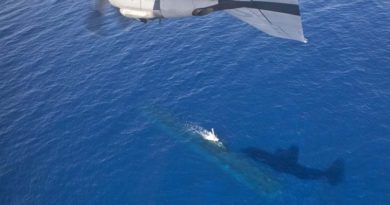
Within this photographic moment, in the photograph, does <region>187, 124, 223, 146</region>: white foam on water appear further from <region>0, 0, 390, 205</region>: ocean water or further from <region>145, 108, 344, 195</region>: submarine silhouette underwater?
<region>0, 0, 390, 205</region>: ocean water

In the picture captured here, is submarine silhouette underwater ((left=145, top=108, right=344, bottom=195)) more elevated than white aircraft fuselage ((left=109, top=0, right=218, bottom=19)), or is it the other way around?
white aircraft fuselage ((left=109, top=0, right=218, bottom=19))

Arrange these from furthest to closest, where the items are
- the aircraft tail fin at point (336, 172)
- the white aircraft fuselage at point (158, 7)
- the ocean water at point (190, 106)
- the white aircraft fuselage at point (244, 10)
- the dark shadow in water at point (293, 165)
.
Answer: the ocean water at point (190, 106), the dark shadow in water at point (293, 165), the aircraft tail fin at point (336, 172), the white aircraft fuselage at point (158, 7), the white aircraft fuselage at point (244, 10)

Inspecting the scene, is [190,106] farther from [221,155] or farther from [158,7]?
[158,7]

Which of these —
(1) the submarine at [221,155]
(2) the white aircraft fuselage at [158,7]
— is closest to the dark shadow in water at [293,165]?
(1) the submarine at [221,155]

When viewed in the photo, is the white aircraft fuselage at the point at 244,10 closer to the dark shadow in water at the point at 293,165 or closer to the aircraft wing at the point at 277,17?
the aircraft wing at the point at 277,17

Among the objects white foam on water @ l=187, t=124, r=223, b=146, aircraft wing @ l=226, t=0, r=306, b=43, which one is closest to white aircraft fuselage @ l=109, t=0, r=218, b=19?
aircraft wing @ l=226, t=0, r=306, b=43

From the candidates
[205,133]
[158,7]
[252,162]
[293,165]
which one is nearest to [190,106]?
[205,133]
